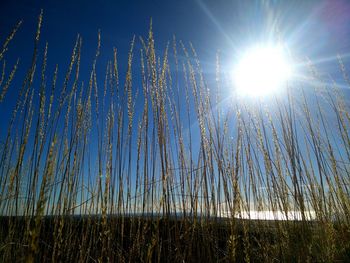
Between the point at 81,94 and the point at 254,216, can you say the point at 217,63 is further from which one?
the point at 254,216

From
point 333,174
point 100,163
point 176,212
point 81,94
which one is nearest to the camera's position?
point 176,212

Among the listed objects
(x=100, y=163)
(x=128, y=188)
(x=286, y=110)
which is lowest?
(x=128, y=188)

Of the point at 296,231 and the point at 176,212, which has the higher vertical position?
the point at 176,212

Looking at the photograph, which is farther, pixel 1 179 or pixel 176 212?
pixel 1 179

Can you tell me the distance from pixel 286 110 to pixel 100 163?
1.36 m

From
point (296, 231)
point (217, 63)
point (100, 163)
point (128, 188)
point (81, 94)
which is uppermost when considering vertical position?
point (217, 63)

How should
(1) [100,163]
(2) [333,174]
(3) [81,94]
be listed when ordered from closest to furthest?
1. (1) [100,163]
2. (3) [81,94]
3. (2) [333,174]

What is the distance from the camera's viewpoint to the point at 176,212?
1.46 meters

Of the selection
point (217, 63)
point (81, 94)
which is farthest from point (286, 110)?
point (81, 94)

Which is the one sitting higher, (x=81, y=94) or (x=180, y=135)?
(x=81, y=94)

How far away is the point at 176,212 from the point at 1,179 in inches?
47.5

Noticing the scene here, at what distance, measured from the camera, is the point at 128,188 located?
1.60 meters

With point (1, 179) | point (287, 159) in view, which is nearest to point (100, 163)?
point (1, 179)

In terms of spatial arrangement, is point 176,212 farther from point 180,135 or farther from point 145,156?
point 180,135
